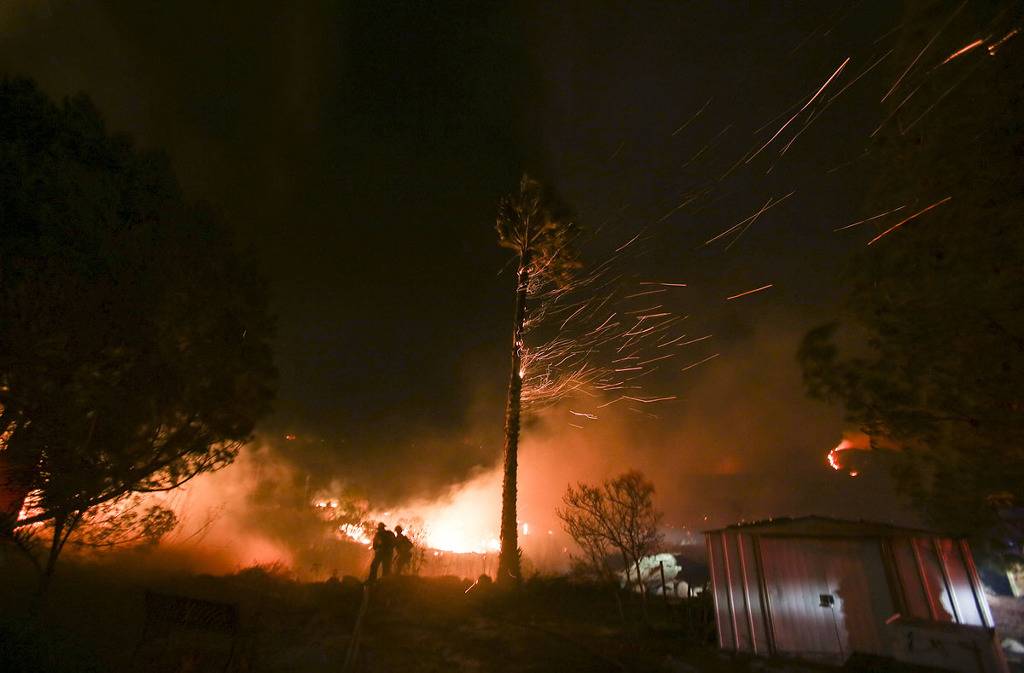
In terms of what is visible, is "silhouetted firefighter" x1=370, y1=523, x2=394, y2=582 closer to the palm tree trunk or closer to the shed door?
the palm tree trunk

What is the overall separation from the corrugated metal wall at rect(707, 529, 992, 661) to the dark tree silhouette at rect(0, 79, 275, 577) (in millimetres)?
14018

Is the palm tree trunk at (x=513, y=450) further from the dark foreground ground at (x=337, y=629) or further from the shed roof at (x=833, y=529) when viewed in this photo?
the shed roof at (x=833, y=529)

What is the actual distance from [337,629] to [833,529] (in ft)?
43.6

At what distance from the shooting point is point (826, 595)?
40.0 ft

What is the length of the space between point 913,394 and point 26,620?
14.3 metres

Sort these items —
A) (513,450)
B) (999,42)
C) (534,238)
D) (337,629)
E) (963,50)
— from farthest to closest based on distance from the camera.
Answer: (534,238), (513,450), (337,629), (963,50), (999,42)

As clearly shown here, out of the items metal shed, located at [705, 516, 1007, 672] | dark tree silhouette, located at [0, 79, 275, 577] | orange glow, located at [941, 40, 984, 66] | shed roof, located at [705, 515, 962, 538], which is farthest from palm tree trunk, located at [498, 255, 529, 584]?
orange glow, located at [941, 40, 984, 66]

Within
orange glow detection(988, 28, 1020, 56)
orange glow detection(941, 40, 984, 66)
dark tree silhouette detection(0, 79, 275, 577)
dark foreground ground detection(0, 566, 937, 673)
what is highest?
orange glow detection(941, 40, 984, 66)

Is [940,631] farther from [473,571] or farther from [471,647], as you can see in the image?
[473,571]

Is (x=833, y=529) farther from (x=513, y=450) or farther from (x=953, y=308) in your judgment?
(x=513, y=450)

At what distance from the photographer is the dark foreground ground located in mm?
6984

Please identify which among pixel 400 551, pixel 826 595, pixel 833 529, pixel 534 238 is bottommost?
pixel 826 595

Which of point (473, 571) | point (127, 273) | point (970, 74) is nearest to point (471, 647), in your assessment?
point (127, 273)

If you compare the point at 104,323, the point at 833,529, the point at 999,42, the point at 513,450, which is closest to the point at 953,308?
the point at 999,42
